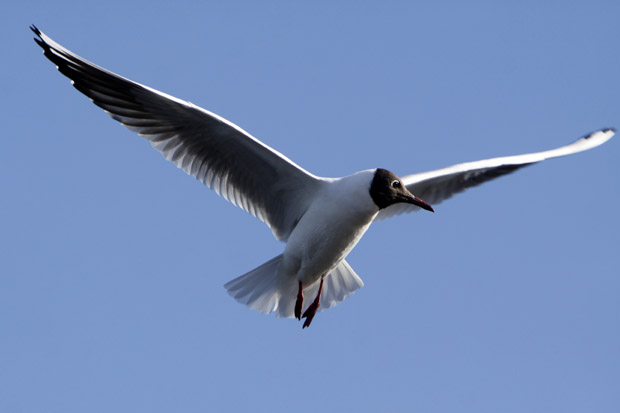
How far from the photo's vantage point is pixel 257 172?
7578mm

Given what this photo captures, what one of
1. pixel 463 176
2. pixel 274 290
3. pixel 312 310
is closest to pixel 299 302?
pixel 312 310

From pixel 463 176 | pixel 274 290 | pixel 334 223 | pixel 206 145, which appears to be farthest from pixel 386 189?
pixel 463 176

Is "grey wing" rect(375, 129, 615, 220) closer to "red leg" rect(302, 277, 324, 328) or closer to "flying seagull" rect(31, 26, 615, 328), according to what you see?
"flying seagull" rect(31, 26, 615, 328)

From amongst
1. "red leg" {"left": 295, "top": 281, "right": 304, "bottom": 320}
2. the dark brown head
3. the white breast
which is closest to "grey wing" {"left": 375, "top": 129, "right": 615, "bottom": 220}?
the dark brown head

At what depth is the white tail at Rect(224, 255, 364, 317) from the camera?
7.78m

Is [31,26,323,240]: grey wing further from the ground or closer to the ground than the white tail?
further from the ground

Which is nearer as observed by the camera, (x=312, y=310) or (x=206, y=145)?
(x=206, y=145)

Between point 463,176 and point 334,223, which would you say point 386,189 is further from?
point 463,176

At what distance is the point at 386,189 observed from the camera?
23.3ft

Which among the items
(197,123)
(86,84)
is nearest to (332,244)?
(197,123)

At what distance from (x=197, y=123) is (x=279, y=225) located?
48.8 inches

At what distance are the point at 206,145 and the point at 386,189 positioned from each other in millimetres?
1561

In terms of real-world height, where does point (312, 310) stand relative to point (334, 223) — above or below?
below

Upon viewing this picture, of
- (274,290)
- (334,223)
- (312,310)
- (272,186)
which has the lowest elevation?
(312,310)
